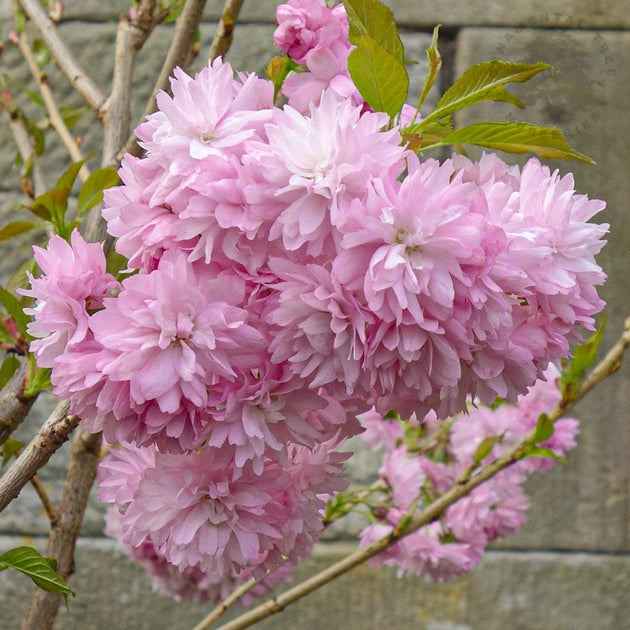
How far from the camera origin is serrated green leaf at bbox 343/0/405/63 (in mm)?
451

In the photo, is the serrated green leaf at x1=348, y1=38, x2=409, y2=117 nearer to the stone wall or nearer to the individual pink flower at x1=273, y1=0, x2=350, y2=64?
the individual pink flower at x1=273, y1=0, x2=350, y2=64

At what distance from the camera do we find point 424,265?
37 centimetres

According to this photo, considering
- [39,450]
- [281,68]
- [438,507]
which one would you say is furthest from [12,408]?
[438,507]

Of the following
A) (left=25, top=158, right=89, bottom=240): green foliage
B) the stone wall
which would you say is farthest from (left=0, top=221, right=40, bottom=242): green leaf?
the stone wall

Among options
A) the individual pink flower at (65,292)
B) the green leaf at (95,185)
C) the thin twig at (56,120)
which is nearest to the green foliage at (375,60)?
the individual pink flower at (65,292)

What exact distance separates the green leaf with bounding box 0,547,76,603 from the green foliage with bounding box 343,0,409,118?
322 millimetres

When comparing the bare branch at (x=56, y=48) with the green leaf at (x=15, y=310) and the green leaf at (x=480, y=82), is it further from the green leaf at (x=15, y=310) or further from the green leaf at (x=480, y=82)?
the green leaf at (x=480, y=82)

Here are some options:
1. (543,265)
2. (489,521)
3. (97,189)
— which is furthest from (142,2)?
(489,521)

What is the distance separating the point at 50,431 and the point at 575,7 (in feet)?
4.84

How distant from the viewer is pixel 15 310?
0.63m

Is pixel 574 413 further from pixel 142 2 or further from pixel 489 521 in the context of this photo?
pixel 142 2

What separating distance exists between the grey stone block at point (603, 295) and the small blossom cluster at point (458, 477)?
0.54 metres

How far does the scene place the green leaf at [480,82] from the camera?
468 mm

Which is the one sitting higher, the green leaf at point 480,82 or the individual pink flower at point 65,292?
the green leaf at point 480,82
